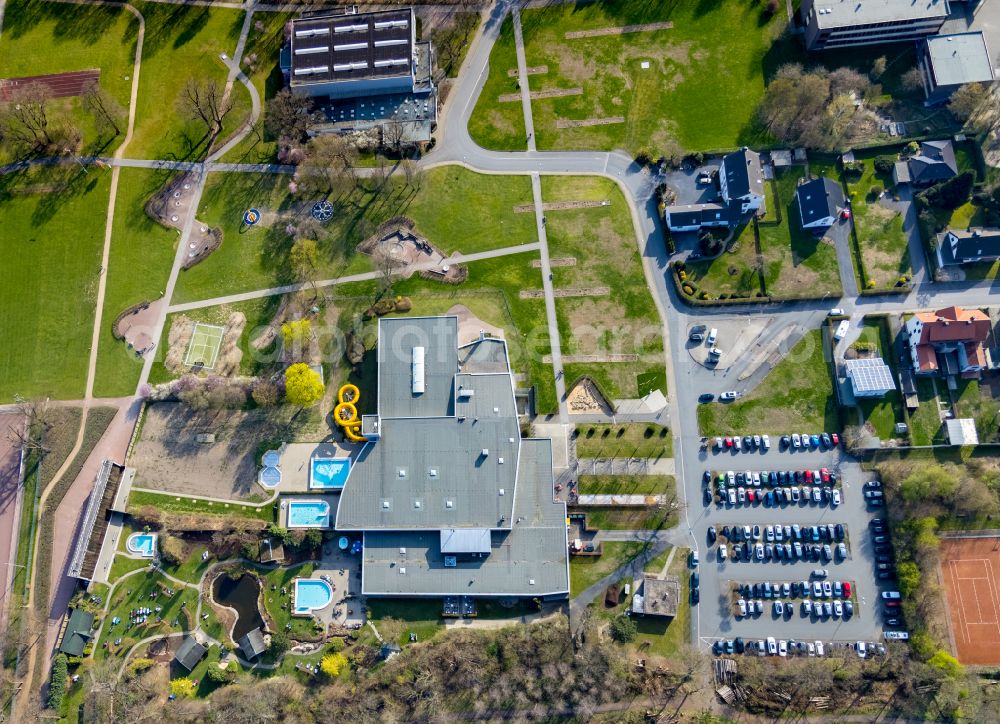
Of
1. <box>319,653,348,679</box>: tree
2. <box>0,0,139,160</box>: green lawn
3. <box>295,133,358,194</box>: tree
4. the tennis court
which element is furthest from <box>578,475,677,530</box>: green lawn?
<box>0,0,139,160</box>: green lawn

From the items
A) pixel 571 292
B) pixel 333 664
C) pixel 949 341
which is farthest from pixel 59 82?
pixel 949 341

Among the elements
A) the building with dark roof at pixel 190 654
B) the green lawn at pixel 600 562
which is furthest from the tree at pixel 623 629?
the building with dark roof at pixel 190 654

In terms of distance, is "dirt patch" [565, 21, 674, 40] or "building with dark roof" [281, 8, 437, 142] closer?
"building with dark roof" [281, 8, 437, 142]

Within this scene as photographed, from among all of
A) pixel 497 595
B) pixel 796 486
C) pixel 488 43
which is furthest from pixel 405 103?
pixel 796 486

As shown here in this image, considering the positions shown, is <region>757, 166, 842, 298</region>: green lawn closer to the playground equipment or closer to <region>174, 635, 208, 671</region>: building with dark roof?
the playground equipment

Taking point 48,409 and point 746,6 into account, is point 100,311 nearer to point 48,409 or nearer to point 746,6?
point 48,409

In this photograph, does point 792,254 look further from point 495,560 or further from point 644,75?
point 495,560
